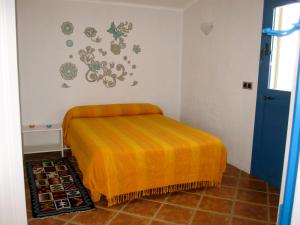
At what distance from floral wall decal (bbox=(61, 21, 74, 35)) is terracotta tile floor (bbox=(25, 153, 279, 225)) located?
2.34 metres

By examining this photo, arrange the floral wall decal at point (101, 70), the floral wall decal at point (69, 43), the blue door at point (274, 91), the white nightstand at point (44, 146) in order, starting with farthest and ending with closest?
1. the floral wall decal at point (101, 70)
2. the floral wall decal at point (69, 43)
3. the white nightstand at point (44, 146)
4. the blue door at point (274, 91)

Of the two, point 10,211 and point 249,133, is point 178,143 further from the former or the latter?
point 10,211

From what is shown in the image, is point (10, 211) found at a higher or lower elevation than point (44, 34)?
lower

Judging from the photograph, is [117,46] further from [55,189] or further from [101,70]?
[55,189]

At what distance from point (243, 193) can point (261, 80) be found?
1.24 metres

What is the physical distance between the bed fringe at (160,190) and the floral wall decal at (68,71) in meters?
2.17

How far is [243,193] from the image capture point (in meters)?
2.97

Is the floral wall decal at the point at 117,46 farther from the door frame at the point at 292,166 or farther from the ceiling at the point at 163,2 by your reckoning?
the door frame at the point at 292,166

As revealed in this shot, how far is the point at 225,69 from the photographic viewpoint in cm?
376

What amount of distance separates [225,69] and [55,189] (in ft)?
8.21

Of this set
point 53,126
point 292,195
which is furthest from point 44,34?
point 292,195

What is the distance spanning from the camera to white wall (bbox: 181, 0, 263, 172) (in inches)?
132

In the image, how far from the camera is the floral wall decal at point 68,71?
13.7 feet

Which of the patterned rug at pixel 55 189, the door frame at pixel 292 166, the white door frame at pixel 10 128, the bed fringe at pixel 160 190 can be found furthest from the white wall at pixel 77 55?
the door frame at pixel 292 166
